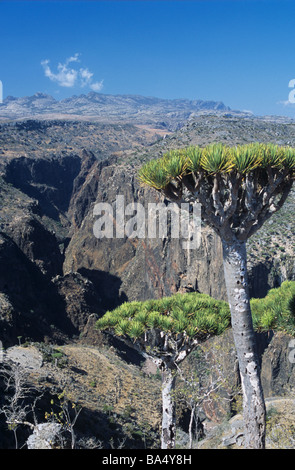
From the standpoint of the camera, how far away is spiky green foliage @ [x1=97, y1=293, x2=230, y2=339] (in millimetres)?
9383

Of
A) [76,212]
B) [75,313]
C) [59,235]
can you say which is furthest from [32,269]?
[76,212]

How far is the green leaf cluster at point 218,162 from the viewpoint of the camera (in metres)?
6.42

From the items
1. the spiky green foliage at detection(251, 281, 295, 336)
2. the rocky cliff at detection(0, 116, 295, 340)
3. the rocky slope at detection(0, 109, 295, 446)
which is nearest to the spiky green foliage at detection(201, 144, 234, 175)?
Answer: the spiky green foliage at detection(251, 281, 295, 336)

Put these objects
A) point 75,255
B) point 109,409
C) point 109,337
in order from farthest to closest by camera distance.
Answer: point 75,255, point 109,337, point 109,409

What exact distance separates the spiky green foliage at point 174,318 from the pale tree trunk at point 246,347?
2173 millimetres

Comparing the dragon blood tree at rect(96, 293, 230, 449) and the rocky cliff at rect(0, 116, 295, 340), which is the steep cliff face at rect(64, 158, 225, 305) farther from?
→ the dragon blood tree at rect(96, 293, 230, 449)

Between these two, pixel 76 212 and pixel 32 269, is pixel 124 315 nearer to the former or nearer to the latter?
pixel 32 269

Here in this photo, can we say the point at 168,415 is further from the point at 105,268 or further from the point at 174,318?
the point at 105,268

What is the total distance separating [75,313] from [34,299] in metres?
5.83

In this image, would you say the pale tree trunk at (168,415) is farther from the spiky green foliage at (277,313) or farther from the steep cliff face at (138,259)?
the steep cliff face at (138,259)

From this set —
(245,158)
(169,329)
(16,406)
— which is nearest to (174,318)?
(169,329)

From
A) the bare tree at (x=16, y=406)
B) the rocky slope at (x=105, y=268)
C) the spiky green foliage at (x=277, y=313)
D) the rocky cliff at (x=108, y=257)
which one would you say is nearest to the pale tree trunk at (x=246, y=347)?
the spiky green foliage at (x=277, y=313)

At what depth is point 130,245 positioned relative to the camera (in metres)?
68.2
